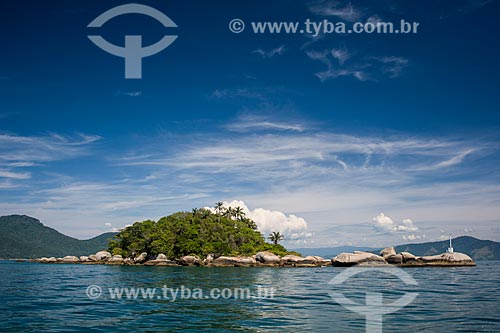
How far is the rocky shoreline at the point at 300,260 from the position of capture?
76875mm

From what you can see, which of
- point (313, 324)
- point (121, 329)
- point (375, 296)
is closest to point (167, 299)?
point (121, 329)

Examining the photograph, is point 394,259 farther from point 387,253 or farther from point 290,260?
point 290,260

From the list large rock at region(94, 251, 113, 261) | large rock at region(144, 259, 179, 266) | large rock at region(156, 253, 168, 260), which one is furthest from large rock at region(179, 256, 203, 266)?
large rock at region(94, 251, 113, 261)

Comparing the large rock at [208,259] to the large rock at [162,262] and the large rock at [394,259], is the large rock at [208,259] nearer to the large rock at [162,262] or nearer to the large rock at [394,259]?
the large rock at [162,262]

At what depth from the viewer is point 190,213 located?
116m

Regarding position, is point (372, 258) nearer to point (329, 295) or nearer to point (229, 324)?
point (329, 295)

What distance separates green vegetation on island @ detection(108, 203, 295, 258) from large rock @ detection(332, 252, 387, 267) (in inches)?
1050

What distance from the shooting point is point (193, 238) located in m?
99.5

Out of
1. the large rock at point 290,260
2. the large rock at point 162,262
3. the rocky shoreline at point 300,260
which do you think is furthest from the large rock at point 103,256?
the large rock at point 290,260

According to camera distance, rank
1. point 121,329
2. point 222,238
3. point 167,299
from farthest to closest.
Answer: point 222,238 < point 167,299 < point 121,329

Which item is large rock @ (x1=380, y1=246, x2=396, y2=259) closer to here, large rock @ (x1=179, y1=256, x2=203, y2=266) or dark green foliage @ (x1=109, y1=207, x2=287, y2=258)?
dark green foliage @ (x1=109, y1=207, x2=287, y2=258)

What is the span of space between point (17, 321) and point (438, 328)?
1779 centimetres

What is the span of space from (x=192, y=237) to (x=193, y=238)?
42 centimetres

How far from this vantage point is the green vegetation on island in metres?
97.7
